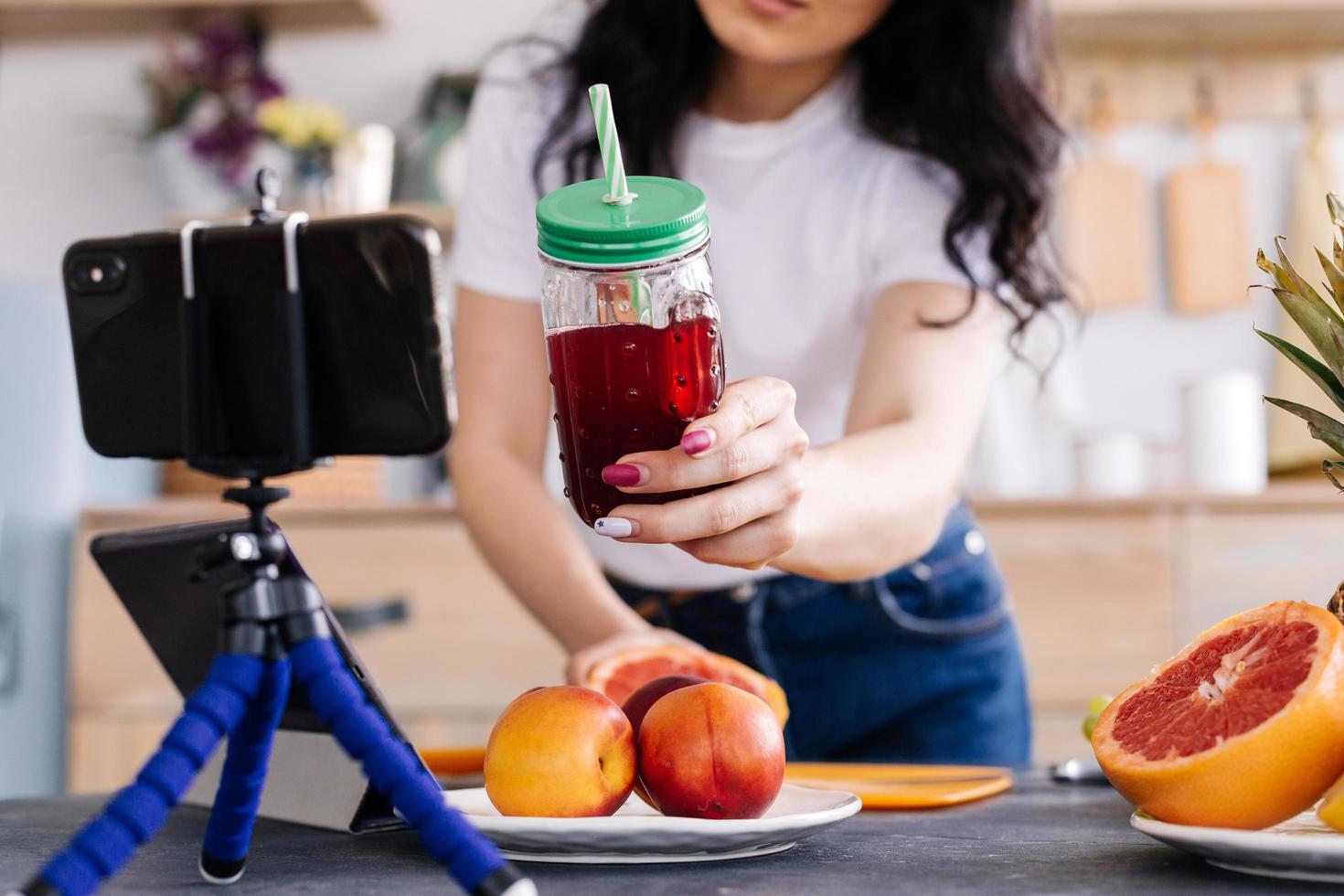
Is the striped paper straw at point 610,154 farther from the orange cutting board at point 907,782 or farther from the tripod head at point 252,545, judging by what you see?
the orange cutting board at point 907,782

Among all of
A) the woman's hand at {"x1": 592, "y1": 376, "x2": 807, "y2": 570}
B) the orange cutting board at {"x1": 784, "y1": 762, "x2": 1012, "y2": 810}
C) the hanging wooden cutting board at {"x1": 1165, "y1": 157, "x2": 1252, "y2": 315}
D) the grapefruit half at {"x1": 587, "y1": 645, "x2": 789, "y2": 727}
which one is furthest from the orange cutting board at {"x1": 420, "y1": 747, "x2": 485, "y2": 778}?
the hanging wooden cutting board at {"x1": 1165, "y1": 157, "x2": 1252, "y2": 315}

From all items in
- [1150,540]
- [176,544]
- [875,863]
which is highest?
[176,544]

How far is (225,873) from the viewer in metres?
0.67

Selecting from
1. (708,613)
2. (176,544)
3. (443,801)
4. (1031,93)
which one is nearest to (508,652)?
(708,613)

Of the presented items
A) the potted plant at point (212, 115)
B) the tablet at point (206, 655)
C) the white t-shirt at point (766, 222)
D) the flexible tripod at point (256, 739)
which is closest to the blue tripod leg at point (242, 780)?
the flexible tripod at point (256, 739)

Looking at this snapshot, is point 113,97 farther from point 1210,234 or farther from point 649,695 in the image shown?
point 649,695

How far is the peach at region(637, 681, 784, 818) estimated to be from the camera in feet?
2.44

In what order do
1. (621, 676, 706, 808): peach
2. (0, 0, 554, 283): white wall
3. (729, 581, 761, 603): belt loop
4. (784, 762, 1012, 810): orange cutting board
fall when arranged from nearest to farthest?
(621, 676, 706, 808): peach, (784, 762, 1012, 810): orange cutting board, (729, 581, 761, 603): belt loop, (0, 0, 554, 283): white wall

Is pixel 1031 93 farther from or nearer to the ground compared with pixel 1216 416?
farther from the ground

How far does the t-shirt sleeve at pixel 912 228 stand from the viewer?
138 cm

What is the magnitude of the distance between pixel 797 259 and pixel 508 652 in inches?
56.2

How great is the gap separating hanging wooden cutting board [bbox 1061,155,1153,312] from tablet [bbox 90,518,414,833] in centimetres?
263

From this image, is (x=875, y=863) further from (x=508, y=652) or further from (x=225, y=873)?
(x=508, y=652)

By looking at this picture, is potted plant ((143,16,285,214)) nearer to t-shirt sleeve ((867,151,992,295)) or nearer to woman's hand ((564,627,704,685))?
t-shirt sleeve ((867,151,992,295))
